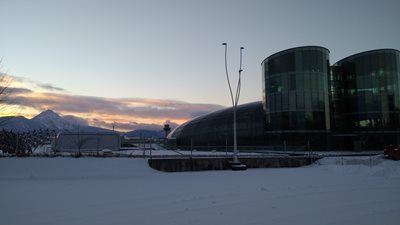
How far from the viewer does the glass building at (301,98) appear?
5375 cm

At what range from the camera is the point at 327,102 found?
55250mm

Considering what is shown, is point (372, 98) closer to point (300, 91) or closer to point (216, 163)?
point (300, 91)

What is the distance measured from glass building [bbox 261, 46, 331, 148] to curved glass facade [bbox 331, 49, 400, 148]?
5389 mm

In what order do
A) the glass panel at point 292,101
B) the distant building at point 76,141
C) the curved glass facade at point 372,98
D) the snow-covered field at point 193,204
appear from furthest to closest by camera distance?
the curved glass facade at point 372,98 → the glass panel at point 292,101 → the distant building at point 76,141 → the snow-covered field at point 193,204

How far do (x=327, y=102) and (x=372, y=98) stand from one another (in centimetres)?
773

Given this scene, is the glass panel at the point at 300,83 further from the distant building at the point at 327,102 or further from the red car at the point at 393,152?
the red car at the point at 393,152

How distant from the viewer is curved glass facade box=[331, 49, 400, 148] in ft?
179

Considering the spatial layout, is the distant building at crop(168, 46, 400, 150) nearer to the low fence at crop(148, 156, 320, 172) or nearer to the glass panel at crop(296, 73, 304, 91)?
the glass panel at crop(296, 73, 304, 91)

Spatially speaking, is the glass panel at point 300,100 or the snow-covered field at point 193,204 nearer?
the snow-covered field at point 193,204

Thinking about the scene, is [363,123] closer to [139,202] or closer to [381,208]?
[381,208]

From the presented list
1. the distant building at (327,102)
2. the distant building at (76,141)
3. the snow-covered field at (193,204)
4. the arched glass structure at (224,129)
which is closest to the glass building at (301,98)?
the distant building at (327,102)

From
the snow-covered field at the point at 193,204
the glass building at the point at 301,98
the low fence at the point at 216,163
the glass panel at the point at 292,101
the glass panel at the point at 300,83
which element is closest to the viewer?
the snow-covered field at the point at 193,204

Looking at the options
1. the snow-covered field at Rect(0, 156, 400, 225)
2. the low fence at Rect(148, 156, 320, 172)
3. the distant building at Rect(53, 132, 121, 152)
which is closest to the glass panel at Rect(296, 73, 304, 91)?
the low fence at Rect(148, 156, 320, 172)

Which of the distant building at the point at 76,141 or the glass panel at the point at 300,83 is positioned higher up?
the glass panel at the point at 300,83
